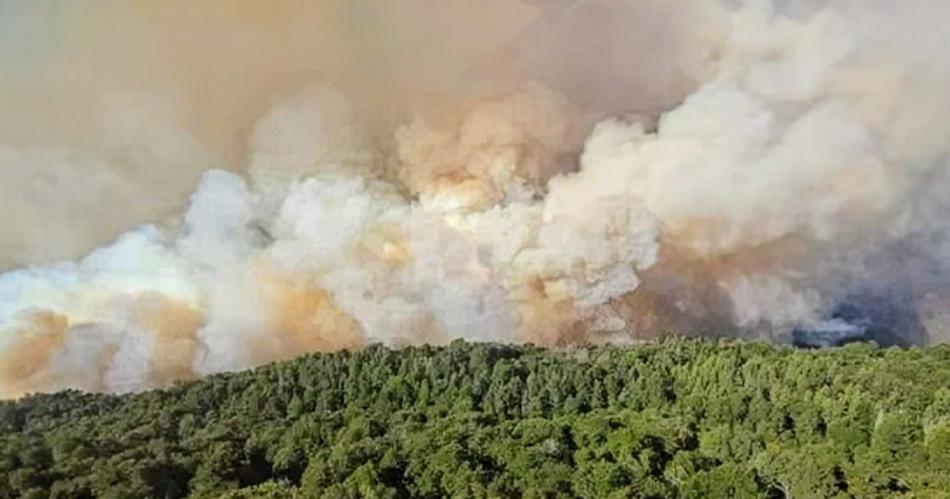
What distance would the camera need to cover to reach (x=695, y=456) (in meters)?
24.5

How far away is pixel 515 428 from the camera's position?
25.8 m

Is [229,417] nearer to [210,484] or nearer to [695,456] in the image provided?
[210,484]

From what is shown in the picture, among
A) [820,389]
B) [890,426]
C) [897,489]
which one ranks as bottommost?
[897,489]

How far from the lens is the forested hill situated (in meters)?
20.0

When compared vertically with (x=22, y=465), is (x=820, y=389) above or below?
above

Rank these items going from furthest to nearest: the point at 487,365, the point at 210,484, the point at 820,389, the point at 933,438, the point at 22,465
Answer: the point at 487,365 < the point at 820,389 < the point at 933,438 < the point at 210,484 < the point at 22,465

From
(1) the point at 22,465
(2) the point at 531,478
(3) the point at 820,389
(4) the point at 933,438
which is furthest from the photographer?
(3) the point at 820,389

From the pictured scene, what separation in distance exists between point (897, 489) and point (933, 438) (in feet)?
6.59

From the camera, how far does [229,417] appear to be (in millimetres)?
26062

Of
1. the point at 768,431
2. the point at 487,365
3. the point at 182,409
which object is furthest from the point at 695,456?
the point at 182,409

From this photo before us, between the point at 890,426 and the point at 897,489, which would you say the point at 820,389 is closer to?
the point at 890,426

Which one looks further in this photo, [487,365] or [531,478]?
[487,365]

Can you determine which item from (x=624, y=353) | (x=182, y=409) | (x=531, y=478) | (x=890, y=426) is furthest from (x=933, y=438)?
(x=182, y=409)

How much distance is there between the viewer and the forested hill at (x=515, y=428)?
2002 cm
